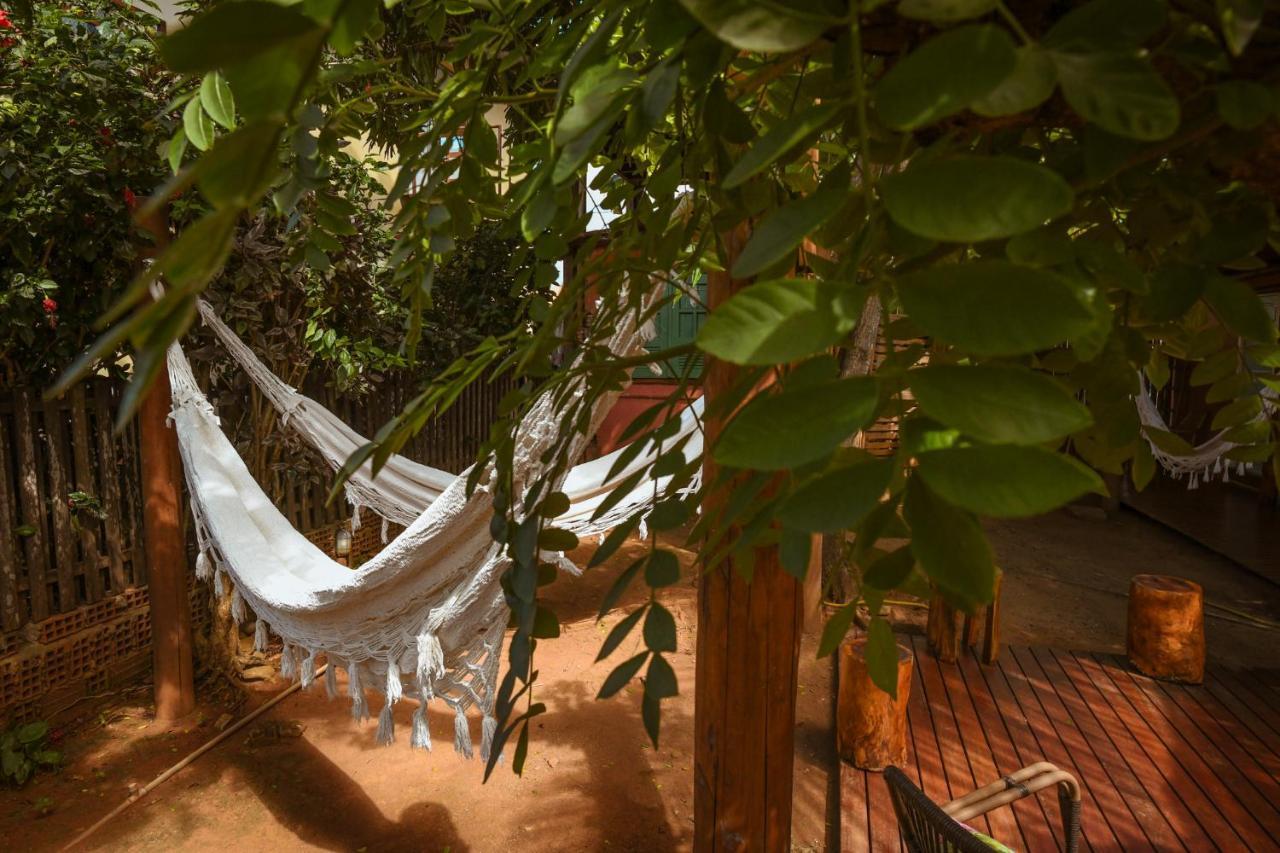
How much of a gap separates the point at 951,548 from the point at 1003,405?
52 mm

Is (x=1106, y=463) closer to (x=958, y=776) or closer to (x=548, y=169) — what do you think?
(x=548, y=169)

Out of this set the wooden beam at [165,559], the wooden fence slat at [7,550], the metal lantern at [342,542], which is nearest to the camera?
the wooden fence slat at [7,550]

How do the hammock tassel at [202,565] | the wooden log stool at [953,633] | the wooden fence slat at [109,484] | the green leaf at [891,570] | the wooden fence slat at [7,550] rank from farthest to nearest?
1. the wooden log stool at [953,633]
2. the wooden fence slat at [109,484]
3. the wooden fence slat at [7,550]
4. the hammock tassel at [202,565]
5. the green leaf at [891,570]

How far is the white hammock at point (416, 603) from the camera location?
1.85m

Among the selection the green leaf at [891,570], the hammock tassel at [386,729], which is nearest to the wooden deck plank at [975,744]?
the hammock tassel at [386,729]

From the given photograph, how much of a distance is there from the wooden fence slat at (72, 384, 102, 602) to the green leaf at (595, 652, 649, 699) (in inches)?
118

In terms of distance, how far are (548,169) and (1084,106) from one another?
290 mm

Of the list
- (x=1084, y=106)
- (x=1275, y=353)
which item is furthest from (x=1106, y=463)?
(x=1084, y=106)

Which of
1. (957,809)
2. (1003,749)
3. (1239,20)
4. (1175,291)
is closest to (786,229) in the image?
(1239,20)

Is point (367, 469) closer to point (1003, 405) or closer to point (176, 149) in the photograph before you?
point (176, 149)

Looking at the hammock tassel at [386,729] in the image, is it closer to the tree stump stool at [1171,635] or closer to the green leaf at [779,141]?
the green leaf at [779,141]

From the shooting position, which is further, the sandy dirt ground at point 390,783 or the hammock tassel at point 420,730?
the sandy dirt ground at point 390,783

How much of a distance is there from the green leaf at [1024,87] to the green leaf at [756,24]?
0.06m

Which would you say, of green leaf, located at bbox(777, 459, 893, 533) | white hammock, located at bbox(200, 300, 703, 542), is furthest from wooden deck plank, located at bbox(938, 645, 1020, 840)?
green leaf, located at bbox(777, 459, 893, 533)
